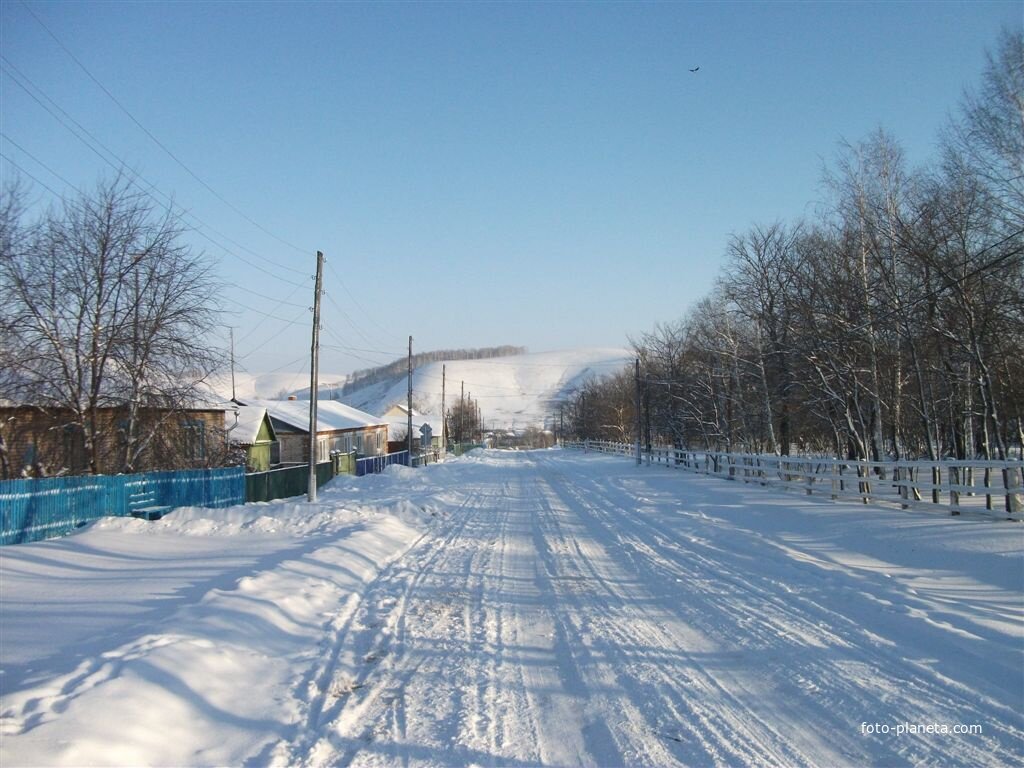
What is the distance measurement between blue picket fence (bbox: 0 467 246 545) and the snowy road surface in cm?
104

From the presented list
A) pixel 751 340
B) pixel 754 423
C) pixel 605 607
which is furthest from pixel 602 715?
pixel 754 423

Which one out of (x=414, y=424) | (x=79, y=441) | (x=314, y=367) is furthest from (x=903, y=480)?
(x=414, y=424)

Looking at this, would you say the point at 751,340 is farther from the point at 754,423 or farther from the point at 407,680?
the point at 407,680

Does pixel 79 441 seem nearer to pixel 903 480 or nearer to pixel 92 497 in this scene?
pixel 92 497

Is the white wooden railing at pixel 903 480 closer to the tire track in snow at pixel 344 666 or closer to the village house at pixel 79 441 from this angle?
the tire track in snow at pixel 344 666

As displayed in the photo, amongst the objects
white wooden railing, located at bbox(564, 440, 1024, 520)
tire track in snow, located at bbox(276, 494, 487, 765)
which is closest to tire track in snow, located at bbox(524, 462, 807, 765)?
tire track in snow, located at bbox(276, 494, 487, 765)

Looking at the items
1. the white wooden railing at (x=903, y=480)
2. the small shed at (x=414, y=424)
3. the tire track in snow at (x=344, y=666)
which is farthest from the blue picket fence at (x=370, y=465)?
the tire track in snow at (x=344, y=666)

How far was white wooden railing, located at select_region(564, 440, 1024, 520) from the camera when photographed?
1228cm

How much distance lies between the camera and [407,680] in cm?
601

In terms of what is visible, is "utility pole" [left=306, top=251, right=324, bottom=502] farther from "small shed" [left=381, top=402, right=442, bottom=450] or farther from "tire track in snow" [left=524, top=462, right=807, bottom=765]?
"small shed" [left=381, top=402, right=442, bottom=450]

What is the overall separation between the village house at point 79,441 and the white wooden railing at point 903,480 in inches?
772

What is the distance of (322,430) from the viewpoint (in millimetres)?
47375

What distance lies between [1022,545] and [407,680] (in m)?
9.76

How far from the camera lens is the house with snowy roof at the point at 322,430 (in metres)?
47.2
